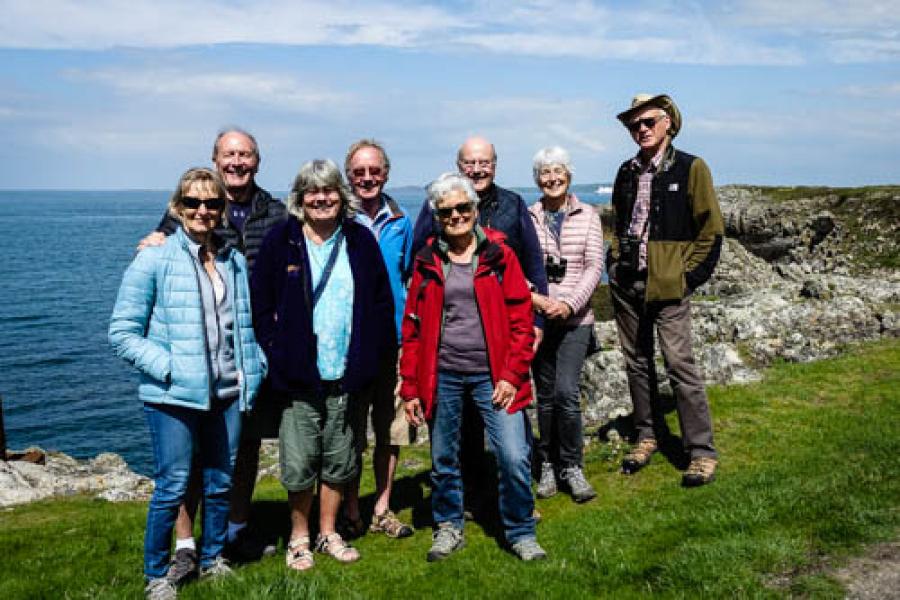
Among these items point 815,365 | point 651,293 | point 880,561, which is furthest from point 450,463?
point 815,365

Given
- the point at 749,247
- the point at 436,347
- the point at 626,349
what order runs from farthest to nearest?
the point at 749,247 → the point at 626,349 → the point at 436,347

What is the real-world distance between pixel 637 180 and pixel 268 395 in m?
4.86

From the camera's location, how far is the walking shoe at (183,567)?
21.6 feet

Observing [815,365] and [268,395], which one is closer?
[268,395]

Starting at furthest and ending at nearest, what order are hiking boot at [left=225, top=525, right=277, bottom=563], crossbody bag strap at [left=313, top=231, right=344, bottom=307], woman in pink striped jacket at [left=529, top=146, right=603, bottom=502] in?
1. woman in pink striped jacket at [left=529, top=146, right=603, bottom=502]
2. hiking boot at [left=225, top=525, right=277, bottom=563]
3. crossbody bag strap at [left=313, top=231, right=344, bottom=307]

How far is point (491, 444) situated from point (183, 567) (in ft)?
10.1

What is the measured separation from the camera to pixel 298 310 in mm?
6605

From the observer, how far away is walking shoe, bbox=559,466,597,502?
27.6ft

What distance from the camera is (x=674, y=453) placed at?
9453 millimetres

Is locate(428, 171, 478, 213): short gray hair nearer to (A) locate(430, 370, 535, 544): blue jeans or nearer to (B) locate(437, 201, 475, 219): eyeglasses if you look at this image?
(B) locate(437, 201, 475, 219): eyeglasses

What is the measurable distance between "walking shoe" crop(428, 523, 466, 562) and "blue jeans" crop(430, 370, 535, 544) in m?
0.36

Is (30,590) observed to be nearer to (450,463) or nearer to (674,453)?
(450,463)

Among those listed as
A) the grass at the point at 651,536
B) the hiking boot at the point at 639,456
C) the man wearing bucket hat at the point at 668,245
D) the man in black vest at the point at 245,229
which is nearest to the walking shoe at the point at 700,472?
the man wearing bucket hat at the point at 668,245

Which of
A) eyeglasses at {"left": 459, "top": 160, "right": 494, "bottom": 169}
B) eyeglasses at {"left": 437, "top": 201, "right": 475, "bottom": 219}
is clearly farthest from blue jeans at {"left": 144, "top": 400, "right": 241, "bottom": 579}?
eyeglasses at {"left": 459, "top": 160, "right": 494, "bottom": 169}
